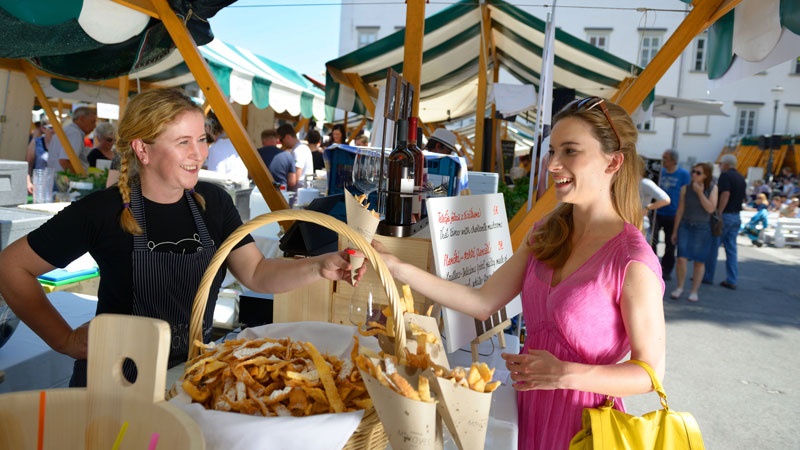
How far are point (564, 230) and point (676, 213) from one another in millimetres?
7676

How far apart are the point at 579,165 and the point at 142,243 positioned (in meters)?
1.47

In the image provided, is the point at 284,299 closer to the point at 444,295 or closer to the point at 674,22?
the point at 444,295

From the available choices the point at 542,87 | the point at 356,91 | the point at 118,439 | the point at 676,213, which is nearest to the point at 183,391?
the point at 118,439

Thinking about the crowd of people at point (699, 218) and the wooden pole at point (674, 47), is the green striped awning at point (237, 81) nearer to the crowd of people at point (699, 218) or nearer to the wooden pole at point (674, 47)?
the wooden pole at point (674, 47)

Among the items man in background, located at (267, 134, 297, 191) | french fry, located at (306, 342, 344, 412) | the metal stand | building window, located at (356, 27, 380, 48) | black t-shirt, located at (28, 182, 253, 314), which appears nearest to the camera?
french fry, located at (306, 342, 344, 412)

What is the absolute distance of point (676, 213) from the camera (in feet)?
28.5

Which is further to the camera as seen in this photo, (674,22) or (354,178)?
(674,22)

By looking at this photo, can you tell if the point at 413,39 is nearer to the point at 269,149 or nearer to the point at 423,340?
the point at 423,340

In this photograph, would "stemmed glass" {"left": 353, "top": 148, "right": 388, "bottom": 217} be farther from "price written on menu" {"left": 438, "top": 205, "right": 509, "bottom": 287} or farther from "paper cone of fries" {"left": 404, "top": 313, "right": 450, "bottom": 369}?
"paper cone of fries" {"left": 404, "top": 313, "right": 450, "bottom": 369}

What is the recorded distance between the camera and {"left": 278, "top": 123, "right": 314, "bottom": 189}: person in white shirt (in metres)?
8.59

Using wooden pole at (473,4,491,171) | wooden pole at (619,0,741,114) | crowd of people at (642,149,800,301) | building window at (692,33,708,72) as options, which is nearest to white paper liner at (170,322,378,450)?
wooden pole at (619,0,741,114)

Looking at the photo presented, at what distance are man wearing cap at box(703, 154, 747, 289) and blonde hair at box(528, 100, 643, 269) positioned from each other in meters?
7.81

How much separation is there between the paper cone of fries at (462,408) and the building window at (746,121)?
37.4 metres

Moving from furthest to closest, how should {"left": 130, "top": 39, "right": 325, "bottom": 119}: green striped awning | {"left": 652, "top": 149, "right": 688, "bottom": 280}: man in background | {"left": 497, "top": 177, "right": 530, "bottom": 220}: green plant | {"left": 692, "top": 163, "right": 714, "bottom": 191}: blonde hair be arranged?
{"left": 652, "top": 149, "right": 688, "bottom": 280}: man in background < {"left": 692, "top": 163, "right": 714, "bottom": 191}: blonde hair < {"left": 130, "top": 39, "right": 325, "bottom": 119}: green striped awning < {"left": 497, "top": 177, "right": 530, "bottom": 220}: green plant
